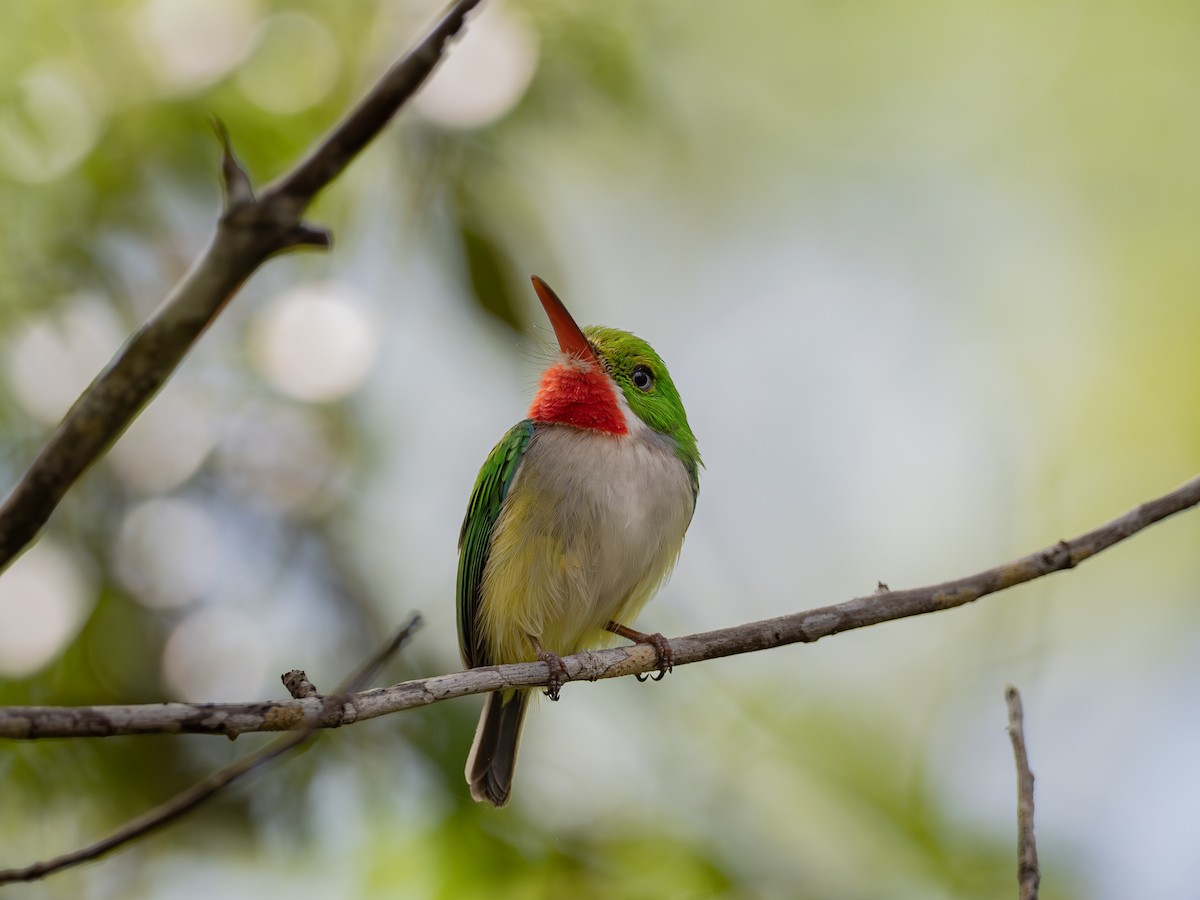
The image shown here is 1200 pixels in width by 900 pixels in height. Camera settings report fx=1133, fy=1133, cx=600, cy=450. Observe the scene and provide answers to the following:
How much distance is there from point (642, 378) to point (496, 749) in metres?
1.42

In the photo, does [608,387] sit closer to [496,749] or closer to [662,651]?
[662,651]

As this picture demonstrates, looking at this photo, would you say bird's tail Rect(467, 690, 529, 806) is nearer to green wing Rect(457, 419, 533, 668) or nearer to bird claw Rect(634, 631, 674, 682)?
green wing Rect(457, 419, 533, 668)

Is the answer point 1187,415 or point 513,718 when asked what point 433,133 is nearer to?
point 513,718

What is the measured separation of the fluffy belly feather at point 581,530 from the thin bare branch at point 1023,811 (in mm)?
1573

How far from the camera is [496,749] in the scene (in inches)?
159

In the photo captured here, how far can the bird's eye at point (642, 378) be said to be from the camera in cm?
398

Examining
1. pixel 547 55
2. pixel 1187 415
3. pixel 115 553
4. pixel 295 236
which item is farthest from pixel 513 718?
pixel 1187 415

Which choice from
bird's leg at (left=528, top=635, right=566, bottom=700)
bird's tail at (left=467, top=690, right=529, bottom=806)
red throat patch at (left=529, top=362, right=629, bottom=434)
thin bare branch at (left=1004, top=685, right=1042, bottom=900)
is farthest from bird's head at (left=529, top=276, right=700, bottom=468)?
thin bare branch at (left=1004, top=685, right=1042, bottom=900)

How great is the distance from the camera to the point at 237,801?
393cm

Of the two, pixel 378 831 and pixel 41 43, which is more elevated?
pixel 41 43

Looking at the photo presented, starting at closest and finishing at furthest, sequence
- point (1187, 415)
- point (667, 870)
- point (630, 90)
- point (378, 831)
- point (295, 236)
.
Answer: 1. point (295, 236)
2. point (667, 870)
3. point (378, 831)
4. point (630, 90)
5. point (1187, 415)

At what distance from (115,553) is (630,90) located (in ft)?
8.39

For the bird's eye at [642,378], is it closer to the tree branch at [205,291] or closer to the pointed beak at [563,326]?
the pointed beak at [563,326]

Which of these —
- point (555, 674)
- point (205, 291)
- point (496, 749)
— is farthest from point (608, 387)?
point (205, 291)
